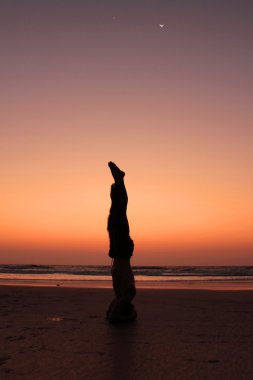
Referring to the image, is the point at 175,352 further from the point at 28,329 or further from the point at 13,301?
the point at 13,301

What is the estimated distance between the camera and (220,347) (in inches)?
205

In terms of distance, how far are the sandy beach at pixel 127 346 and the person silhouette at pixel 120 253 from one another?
0.32m

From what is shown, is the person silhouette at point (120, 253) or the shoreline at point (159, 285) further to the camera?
the shoreline at point (159, 285)

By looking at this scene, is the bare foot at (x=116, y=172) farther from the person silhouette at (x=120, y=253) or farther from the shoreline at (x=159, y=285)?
the shoreline at (x=159, y=285)

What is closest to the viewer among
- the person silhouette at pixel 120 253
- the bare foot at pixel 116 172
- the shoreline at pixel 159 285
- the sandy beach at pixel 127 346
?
the sandy beach at pixel 127 346

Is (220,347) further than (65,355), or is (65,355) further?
→ (220,347)

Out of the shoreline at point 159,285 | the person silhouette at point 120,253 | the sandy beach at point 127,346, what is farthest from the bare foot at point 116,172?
the shoreline at point 159,285

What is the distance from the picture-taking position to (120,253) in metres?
7.47

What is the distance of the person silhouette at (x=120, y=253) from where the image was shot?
24.2 feet

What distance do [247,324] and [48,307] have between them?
4.58 m

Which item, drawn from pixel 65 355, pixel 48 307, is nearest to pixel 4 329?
pixel 65 355

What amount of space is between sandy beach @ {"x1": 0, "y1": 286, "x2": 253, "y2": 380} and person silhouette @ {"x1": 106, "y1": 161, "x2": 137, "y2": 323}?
1.06 feet

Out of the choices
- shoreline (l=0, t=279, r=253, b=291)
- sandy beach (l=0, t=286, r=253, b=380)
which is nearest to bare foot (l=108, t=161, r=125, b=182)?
sandy beach (l=0, t=286, r=253, b=380)

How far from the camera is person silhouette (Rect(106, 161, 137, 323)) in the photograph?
24.2 feet
